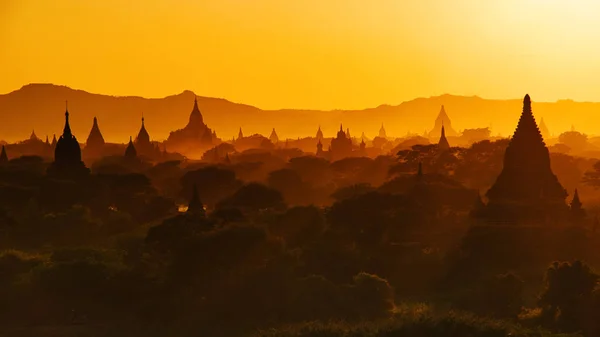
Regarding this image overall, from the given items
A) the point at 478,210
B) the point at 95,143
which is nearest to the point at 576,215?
the point at 478,210

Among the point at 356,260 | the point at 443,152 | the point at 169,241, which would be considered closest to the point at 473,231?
the point at 356,260

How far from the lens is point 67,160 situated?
102062 mm

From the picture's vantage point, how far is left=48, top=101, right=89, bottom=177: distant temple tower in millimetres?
99125

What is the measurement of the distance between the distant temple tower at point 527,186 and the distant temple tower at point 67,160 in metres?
44.7

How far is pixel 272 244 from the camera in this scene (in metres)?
53.7

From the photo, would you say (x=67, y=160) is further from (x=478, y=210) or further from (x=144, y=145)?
(x=144, y=145)

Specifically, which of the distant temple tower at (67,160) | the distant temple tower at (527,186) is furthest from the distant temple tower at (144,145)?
the distant temple tower at (527,186)

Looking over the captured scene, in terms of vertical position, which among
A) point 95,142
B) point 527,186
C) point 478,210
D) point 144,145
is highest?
point 95,142

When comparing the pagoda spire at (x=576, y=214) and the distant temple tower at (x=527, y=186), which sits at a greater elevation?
the distant temple tower at (x=527, y=186)

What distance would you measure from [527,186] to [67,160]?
50606 mm

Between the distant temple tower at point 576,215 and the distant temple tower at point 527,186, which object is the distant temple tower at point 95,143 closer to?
the distant temple tower at point 527,186

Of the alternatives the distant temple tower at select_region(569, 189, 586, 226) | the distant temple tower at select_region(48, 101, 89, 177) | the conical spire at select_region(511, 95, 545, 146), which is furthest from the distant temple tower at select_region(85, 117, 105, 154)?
the distant temple tower at select_region(569, 189, 586, 226)

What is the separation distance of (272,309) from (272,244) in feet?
21.5

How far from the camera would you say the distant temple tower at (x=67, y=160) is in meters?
99.1
